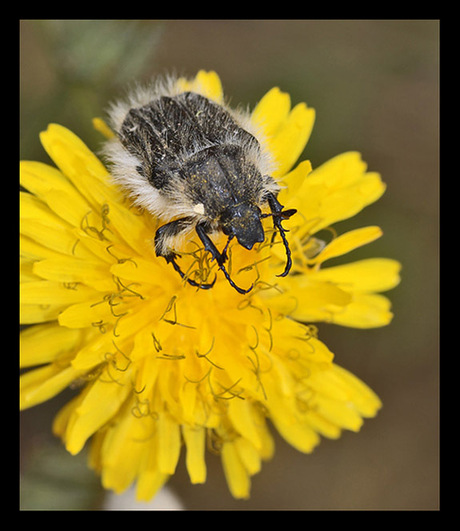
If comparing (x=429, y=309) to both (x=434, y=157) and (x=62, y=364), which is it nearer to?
(x=434, y=157)

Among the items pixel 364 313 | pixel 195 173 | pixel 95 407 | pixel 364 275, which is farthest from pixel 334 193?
pixel 95 407

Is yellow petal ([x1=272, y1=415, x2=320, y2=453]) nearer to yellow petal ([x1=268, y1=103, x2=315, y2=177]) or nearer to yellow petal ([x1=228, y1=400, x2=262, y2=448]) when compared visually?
yellow petal ([x1=228, y1=400, x2=262, y2=448])

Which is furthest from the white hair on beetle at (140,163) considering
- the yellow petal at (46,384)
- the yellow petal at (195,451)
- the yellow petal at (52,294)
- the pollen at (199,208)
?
the yellow petal at (195,451)

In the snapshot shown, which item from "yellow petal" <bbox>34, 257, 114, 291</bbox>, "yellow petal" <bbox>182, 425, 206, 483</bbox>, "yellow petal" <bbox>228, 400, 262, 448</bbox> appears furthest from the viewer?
"yellow petal" <bbox>182, 425, 206, 483</bbox>

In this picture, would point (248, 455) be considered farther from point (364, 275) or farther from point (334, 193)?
point (334, 193)

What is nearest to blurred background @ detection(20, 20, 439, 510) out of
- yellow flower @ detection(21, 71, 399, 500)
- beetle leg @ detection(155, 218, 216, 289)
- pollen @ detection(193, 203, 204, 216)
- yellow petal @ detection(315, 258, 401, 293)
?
yellow petal @ detection(315, 258, 401, 293)

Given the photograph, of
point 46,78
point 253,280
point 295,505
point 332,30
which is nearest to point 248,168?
point 253,280

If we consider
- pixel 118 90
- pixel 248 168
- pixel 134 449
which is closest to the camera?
pixel 248 168
